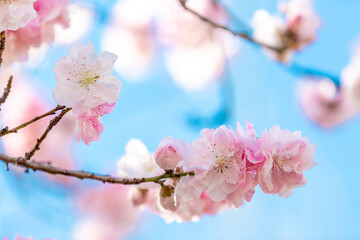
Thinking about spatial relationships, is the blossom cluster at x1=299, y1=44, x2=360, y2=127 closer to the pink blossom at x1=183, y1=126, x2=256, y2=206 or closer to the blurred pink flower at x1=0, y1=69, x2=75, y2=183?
the blurred pink flower at x1=0, y1=69, x2=75, y2=183

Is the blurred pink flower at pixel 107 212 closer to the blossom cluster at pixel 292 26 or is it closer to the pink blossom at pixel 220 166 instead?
the blossom cluster at pixel 292 26

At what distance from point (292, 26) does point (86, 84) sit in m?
1.23

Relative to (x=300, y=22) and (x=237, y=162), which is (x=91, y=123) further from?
(x=300, y=22)

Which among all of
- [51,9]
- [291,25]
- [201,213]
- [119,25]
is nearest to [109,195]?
[119,25]

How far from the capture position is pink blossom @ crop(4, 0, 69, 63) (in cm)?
72

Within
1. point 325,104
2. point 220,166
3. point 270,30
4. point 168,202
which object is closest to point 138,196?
point 168,202

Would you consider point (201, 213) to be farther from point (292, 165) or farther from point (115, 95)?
point (115, 95)

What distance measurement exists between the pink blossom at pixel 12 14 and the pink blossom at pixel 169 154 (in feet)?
0.80

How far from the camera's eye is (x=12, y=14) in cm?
56

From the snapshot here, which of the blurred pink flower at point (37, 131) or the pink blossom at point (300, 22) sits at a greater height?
the pink blossom at point (300, 22)

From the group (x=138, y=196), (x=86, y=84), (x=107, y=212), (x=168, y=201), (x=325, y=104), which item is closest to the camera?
(x=86, y=84)

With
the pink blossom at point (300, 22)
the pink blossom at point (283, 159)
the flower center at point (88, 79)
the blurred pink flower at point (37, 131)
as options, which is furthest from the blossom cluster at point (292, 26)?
the flower center at point (88, 79)

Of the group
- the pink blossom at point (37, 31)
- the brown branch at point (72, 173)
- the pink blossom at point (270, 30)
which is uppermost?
the pink blossom at point (270, 30)

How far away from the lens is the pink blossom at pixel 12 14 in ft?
1.82
